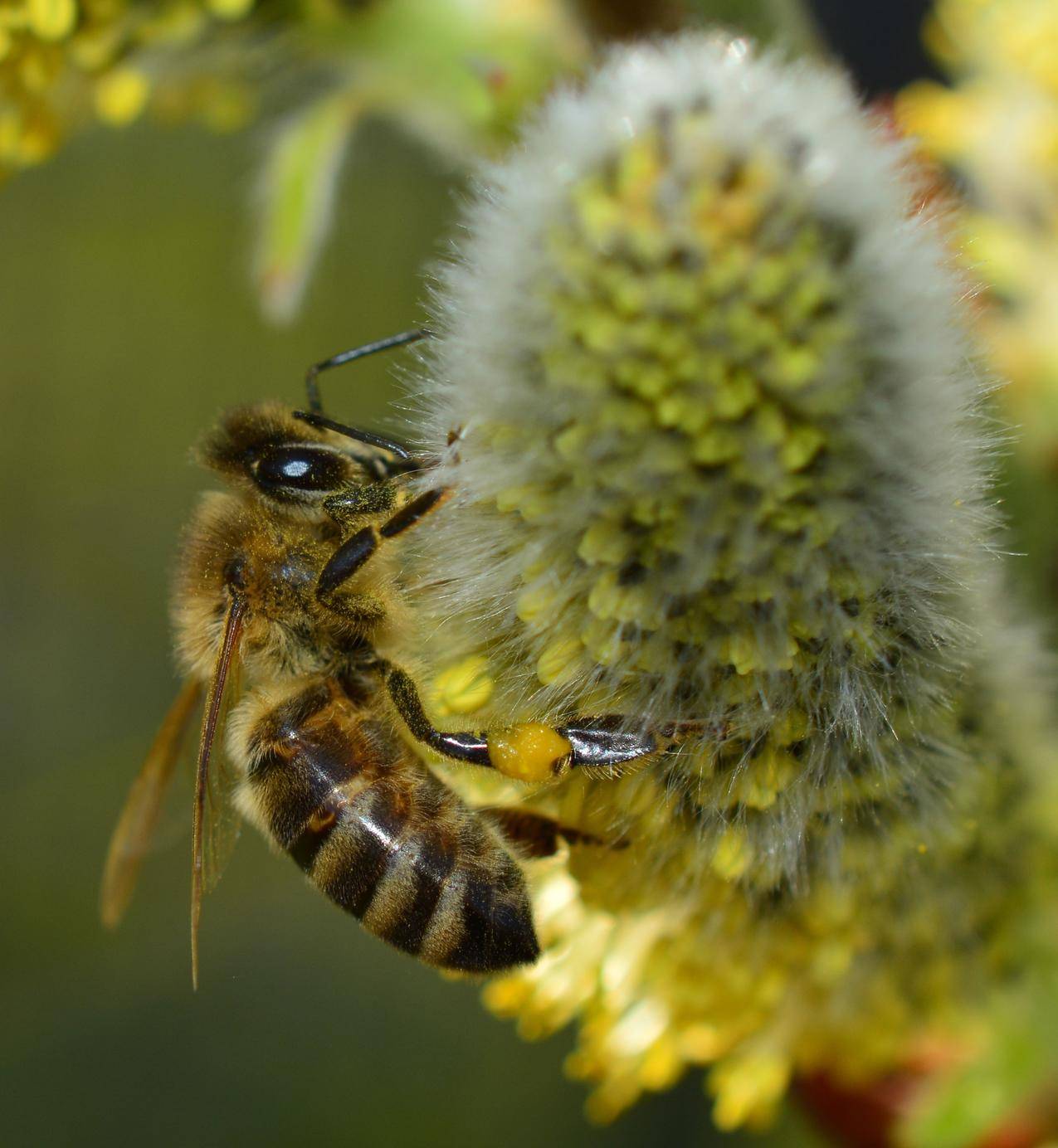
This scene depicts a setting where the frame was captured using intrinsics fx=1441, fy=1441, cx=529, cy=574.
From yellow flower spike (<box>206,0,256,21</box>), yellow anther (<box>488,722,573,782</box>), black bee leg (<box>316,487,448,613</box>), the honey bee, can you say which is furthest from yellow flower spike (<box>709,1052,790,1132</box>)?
yellow flower spike (<box>206,0,256,21</box>)

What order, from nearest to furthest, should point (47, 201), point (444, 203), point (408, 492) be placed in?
point (408, 492) → point (444, 203) → point (47, 201)

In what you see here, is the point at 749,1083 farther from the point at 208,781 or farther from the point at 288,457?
the point at 288,457

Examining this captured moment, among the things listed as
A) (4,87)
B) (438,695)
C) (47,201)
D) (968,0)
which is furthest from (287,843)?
(47,201)

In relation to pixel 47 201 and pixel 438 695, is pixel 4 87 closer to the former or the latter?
pixel 438 695

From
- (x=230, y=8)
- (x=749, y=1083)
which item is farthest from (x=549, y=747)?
(x=230, y=8)

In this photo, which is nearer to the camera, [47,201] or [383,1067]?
[383,1067]

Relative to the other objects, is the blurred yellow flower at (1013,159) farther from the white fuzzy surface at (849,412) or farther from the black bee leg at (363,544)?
the black bee leg at (363,544)

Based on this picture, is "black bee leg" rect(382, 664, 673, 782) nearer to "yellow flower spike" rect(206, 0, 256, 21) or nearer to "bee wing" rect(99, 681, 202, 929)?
"bee wing" rect(99, 681, 202, 929)
